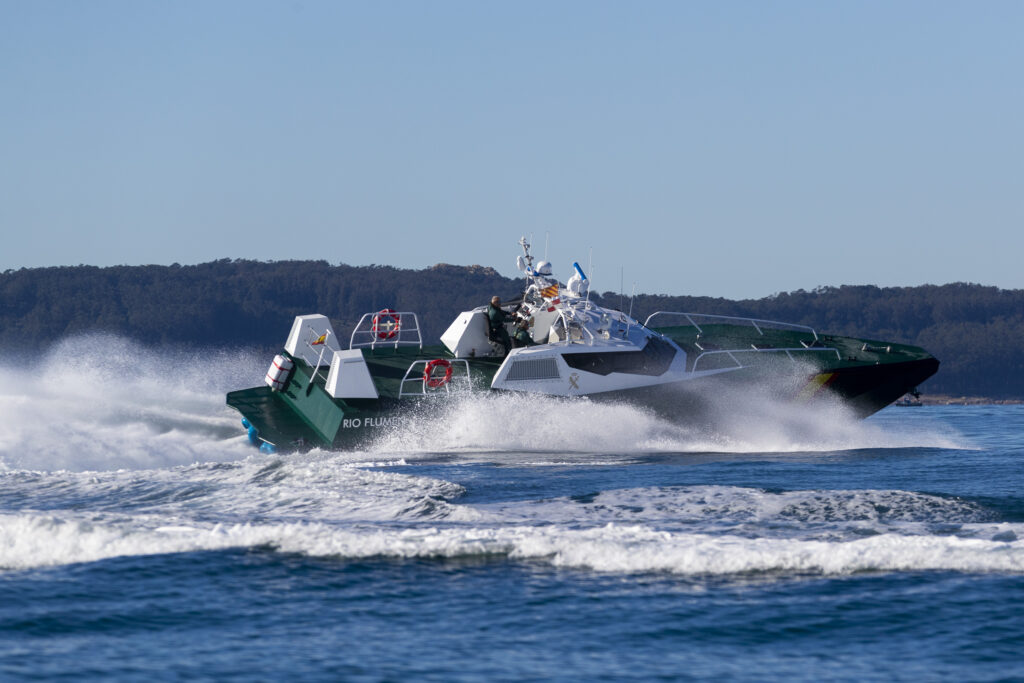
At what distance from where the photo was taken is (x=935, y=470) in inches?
648

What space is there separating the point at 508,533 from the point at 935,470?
7.82m

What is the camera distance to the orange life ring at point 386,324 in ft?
74.9

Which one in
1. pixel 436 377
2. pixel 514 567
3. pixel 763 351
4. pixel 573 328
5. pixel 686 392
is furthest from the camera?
pixel 763 351

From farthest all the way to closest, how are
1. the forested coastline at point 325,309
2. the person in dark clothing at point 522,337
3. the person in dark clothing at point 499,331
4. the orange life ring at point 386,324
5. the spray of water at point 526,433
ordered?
the forested coastline at point 325,309, the orange life ring at point 386,324, the person in dark clothing at point 499,331, the person in dark clothing at point 522,337, the spray of water at point 526,433

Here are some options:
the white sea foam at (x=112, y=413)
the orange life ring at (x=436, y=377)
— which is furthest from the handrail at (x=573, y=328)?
the white sea foam at (x=112, y=413)

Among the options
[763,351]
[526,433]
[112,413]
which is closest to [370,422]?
[526,433]

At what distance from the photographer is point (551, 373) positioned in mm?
19859

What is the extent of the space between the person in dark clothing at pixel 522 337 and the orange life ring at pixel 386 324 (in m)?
2.89

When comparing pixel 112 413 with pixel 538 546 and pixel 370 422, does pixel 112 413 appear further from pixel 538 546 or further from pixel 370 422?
pixel 538 546

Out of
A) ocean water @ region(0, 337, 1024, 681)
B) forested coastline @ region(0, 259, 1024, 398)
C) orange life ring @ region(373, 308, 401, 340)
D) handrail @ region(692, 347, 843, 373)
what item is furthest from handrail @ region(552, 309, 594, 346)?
forested coastline @ region(0, 259, 1024, 398)

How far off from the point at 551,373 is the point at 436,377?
1.97 m

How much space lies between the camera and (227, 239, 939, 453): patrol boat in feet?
64.2

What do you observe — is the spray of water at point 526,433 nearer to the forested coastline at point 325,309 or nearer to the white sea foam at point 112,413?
the white sea foam at point 112,413

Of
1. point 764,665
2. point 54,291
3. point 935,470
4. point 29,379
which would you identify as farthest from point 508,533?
point 54,291
